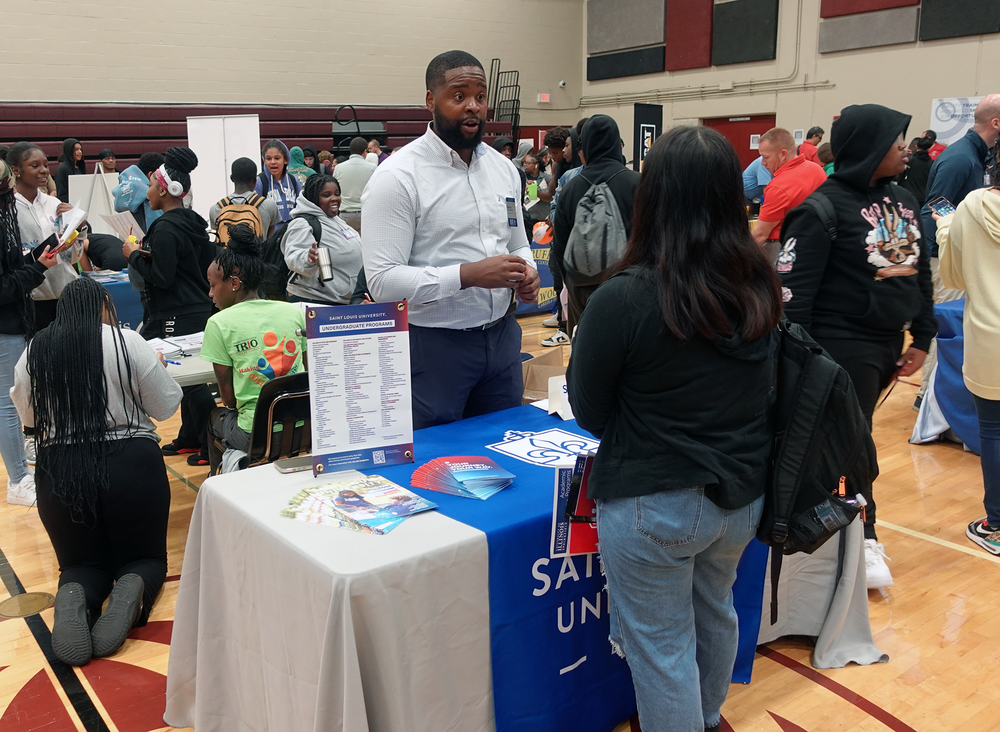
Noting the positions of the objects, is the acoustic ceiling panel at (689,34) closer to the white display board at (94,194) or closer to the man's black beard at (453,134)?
the white display board at (94,194)

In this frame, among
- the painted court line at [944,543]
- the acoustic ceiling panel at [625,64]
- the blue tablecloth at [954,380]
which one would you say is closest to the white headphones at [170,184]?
the painted court line at [944,543]

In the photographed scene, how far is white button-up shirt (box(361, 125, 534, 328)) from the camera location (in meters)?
2.07

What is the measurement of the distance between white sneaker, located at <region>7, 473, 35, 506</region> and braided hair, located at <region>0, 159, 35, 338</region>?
32.8 inches

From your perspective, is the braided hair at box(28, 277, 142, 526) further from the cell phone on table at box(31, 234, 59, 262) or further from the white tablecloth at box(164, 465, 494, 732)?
the cell phone on table at box(31, 234, 59, 262)

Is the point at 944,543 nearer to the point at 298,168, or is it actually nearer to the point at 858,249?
the point at 858,249

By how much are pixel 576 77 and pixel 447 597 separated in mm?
16333

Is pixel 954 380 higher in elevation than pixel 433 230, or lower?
lower

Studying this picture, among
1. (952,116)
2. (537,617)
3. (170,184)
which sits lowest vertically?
(537,617)

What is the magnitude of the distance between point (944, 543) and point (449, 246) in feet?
7.78

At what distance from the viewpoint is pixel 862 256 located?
95.1 inches

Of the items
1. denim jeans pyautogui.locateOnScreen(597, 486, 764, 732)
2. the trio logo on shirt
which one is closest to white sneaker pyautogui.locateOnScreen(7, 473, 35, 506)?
the trio logo on shirt

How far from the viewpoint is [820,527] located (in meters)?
1.59

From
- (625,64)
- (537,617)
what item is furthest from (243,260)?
(625,64)

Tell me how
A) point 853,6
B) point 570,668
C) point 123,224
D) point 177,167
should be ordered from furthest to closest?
point 853,6 → point 123,224 → point 177,167 → point 570,668
